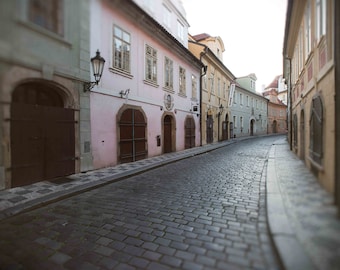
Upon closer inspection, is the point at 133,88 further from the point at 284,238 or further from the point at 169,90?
the point at 284,238

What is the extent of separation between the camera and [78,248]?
2691 millimetres

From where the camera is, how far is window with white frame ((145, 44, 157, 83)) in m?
10.3

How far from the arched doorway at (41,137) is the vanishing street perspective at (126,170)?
3 cm

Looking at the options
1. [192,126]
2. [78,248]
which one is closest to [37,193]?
[78,248]

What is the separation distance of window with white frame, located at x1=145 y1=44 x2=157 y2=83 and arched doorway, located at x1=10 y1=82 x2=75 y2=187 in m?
4.98

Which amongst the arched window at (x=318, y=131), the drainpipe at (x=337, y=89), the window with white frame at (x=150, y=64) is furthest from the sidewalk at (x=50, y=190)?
A: the window with white frame at (x=150, y=64)

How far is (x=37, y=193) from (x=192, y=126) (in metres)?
11.9

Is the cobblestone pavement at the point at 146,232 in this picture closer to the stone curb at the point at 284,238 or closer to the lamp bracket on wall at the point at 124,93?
the stone curb at the point at 284,238

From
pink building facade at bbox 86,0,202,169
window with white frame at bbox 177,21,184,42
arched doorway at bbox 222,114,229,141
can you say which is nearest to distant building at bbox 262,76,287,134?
arched doorway at bbox 222,114,229,141

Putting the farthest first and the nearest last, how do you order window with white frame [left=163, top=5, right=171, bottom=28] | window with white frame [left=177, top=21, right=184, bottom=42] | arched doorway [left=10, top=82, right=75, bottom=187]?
window with white frame [left=177, top=21, right=184, bottom=42] → window with white frame [left=163, top=5, right=171, bottom=28] → arched doorway [left=10, top=82, right=75, bottom=187]

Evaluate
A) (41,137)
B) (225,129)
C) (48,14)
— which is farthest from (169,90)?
(225,129)

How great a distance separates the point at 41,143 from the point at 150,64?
6635 millimetres

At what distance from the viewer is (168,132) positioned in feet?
42.9

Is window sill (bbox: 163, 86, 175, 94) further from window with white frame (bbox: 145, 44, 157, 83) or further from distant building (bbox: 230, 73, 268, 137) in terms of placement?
distant building (bbox: 230, 73, 268, 137)
